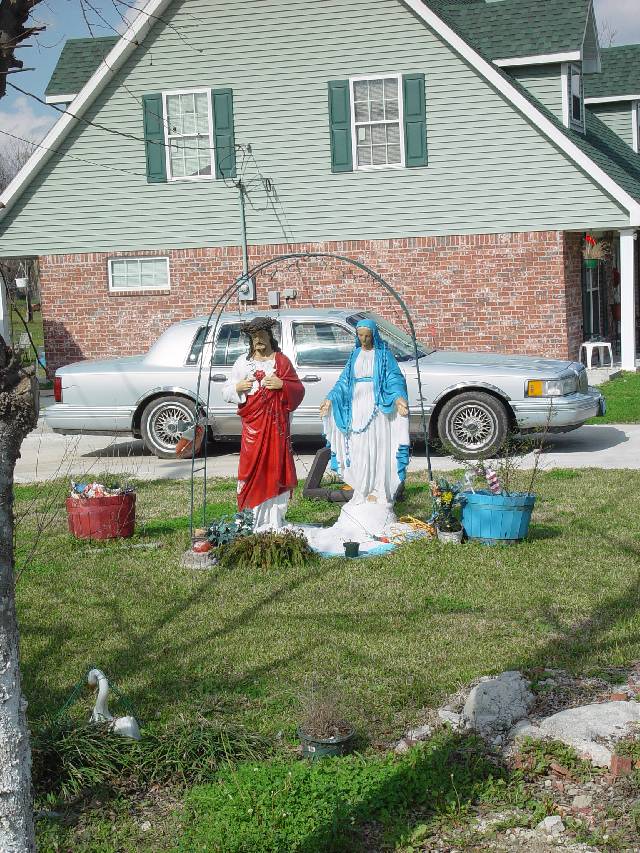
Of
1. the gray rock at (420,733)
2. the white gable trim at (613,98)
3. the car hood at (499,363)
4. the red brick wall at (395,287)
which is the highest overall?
the white gable trim at (613,98)

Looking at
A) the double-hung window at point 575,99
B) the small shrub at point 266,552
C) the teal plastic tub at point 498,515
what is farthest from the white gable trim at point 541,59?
the small shrub at point 266,552

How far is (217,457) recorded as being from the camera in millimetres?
14297

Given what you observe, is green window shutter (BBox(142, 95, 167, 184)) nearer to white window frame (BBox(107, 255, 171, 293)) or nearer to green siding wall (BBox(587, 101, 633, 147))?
white window frame (BBox(107, 255, 171, 293))

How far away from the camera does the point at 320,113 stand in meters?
19.5

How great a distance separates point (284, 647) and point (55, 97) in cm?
1752

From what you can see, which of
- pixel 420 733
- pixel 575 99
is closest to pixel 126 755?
pixel 420 733

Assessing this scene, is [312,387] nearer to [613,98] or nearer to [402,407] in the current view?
[402,407]

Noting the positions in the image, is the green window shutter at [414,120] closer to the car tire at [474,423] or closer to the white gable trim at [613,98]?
the car tire at [474,423]

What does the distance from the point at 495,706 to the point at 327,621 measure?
186 centimetres

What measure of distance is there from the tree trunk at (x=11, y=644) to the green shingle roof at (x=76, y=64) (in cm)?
1993

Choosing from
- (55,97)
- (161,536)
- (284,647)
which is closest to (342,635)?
(284,647)

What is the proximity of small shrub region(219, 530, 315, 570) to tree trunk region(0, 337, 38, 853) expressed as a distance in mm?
4840

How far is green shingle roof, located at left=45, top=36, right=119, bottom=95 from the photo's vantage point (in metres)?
22.2

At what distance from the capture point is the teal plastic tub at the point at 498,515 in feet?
28.6
